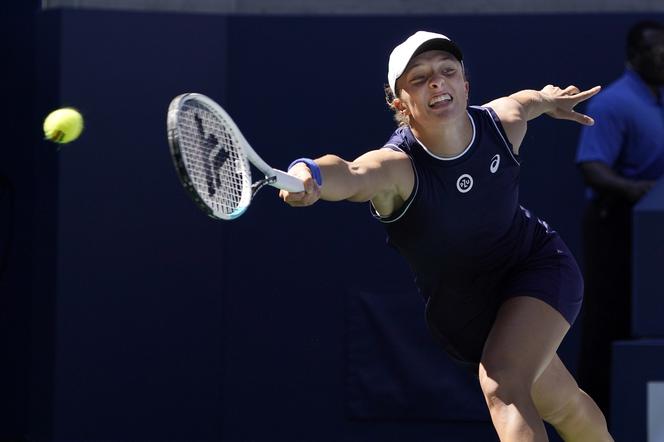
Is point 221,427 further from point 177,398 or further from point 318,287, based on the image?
point 318,287

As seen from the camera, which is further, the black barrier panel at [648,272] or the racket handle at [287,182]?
the black barrier panel at [648,272]

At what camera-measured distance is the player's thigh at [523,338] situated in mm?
4738

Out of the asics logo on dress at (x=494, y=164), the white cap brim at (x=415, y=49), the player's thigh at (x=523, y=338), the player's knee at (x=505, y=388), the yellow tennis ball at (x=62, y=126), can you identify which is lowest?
the player's knee at (x=505, y=388)

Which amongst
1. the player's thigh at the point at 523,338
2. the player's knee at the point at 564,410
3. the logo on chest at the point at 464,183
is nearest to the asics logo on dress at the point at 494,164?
the logo on chest at the point at 464,183

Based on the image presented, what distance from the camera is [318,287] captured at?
726 cm

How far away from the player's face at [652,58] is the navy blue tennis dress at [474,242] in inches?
77.8

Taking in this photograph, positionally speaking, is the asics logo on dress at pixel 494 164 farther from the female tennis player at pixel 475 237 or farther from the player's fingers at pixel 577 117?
the player's fingers at pixel 577 117

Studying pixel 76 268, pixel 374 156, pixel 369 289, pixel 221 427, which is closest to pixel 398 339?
pixel 369 289

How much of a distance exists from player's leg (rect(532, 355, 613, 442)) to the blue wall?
6.39 feet

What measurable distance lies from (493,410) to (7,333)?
330 cm

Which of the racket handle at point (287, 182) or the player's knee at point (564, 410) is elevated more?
the racket handle at point (287, 182)

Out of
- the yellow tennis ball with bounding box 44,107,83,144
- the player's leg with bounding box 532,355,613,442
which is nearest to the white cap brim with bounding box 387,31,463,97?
the player's leg with bounding box 532,355,613,442

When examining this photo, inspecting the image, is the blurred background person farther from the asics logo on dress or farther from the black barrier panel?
the asics logo on dress

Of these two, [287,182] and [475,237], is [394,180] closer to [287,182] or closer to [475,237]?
[475,237]
